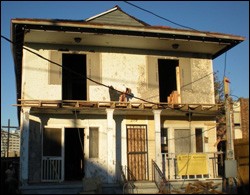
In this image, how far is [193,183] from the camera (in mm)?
15688

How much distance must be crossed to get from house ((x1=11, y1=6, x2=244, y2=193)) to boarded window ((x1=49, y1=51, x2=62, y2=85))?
0.15 ft

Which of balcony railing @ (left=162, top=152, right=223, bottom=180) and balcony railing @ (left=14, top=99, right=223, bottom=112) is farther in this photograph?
balcony railing @ (left=162, top=152, right=223, bottom=180)

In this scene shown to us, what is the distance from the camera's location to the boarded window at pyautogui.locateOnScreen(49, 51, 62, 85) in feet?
55.0

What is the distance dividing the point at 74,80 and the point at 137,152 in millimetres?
5732

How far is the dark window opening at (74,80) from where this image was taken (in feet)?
64.6

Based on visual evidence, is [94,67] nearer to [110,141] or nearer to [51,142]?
[110,141]

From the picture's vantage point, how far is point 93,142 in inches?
666

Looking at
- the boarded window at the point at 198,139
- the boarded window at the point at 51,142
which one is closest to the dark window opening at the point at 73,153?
the boarded window at the point at 51,142

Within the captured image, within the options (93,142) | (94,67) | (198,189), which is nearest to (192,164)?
(198,189)

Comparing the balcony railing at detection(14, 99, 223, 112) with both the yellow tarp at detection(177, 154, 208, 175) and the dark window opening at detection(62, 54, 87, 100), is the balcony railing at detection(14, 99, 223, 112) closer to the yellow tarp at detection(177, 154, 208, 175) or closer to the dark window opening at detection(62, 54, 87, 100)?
the yellow tarp at detection(177, 154, 208, 175)

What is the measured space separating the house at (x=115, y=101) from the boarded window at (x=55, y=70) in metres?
0.05

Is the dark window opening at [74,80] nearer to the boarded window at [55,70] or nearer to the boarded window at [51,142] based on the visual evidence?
the boarded window at [55,70]

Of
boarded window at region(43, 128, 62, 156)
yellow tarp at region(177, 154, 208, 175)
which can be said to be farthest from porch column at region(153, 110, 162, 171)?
boarded window at region(43, 128, 62, 156)

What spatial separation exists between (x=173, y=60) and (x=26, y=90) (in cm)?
732
